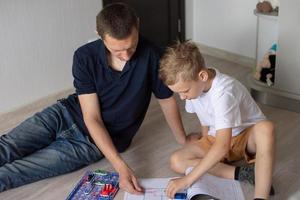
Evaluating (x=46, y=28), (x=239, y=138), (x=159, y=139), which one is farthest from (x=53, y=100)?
(x=239, y=138)

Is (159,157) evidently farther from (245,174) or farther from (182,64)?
(182,64)

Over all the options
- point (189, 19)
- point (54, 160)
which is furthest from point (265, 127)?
point (189, 19)

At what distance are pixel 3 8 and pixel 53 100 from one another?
53 cm

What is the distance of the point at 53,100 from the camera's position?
89.4 inches

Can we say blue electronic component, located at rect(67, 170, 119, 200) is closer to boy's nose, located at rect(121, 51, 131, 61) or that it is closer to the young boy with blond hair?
the young boy with blond hair

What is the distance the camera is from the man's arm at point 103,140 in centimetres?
146

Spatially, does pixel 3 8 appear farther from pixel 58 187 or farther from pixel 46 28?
pixel 58 187

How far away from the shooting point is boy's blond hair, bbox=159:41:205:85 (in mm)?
1294

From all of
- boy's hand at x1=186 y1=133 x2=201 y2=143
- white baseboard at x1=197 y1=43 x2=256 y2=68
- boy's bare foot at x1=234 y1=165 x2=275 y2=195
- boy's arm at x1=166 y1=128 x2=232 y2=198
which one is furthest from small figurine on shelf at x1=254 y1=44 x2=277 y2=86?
boy's arm at x1=166 y1=128 x2=232 y2=198

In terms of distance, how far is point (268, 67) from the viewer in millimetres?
2129

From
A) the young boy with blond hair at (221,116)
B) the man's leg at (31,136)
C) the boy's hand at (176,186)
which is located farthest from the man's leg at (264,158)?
the man's leg at (31,136)

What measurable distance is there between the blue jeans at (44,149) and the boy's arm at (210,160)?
1.35 feet

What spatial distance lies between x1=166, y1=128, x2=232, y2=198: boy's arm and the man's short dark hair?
1.35 ft

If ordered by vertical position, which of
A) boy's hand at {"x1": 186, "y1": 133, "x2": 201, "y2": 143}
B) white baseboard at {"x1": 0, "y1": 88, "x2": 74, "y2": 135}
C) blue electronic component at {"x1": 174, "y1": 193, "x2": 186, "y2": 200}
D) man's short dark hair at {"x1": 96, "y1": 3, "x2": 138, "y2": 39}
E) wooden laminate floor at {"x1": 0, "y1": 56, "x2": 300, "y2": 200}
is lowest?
wooden laminate floor at {"x1": 0, "y1": 56, "x2": 300, "y2": 200}
